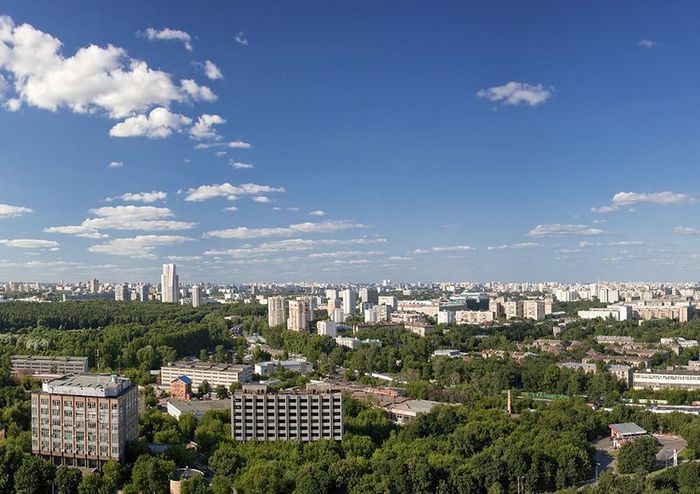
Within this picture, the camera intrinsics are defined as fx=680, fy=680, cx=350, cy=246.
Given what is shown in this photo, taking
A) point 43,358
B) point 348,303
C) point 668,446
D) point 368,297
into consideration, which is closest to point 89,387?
point 668,446

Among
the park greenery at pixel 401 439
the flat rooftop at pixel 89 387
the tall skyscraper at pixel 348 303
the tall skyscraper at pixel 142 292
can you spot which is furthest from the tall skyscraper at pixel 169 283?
the flat rooftop at pixel 89 387

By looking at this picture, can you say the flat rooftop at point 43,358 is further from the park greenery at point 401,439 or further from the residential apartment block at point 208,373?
the residential apartment block at point 208,373

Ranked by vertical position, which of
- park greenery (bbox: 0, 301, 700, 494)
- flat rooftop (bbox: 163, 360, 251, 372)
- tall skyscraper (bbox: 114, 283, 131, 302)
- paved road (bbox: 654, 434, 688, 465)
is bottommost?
paved road (bbox: 654, 434, 688, 465)

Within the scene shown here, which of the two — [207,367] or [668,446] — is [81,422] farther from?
[668,446]

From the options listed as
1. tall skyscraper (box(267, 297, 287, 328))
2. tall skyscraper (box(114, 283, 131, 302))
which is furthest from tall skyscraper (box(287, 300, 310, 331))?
tall skyscraper (box(114, 283, 131, 302))

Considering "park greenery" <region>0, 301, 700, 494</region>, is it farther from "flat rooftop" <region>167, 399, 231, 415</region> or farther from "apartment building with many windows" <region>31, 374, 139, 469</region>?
"flat rooftop" <region>167, 399, 231, 415</region>
